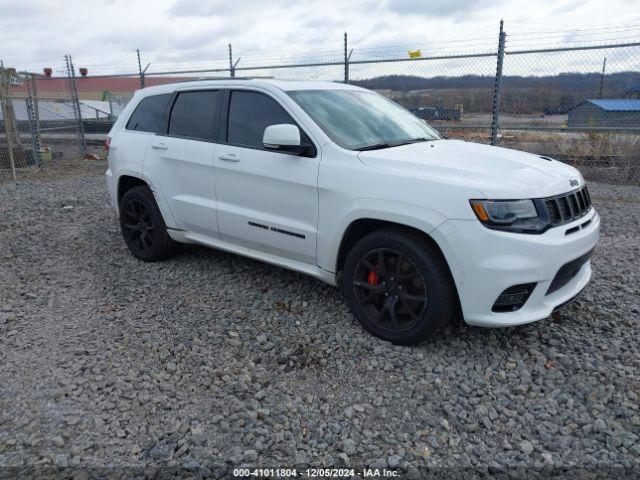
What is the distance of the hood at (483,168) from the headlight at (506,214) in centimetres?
5

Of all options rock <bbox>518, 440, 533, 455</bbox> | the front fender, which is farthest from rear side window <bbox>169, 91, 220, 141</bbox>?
rock <bbox>518, 440, 533, 455</bbox>

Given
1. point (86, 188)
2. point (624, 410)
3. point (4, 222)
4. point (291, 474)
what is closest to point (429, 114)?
point (86, 188)

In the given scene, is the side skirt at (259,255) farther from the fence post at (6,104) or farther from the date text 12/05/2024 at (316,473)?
the fence post at (6,104)

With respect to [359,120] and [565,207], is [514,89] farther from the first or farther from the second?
[565,207]

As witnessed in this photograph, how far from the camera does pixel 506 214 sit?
3.00 m

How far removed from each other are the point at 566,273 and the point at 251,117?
8.60 ft

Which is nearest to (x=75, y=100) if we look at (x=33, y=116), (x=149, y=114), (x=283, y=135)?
(x=33, y=116)

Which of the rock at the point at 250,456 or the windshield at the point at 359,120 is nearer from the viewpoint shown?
the rock at the point at 250,456

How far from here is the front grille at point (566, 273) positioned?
10.5ft

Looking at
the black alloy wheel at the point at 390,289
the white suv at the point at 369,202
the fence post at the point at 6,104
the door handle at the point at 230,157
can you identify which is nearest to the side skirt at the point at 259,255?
the white suv at the point at 369,202

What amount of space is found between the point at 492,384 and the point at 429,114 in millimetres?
8114

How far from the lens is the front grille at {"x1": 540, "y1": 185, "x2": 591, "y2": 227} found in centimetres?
313

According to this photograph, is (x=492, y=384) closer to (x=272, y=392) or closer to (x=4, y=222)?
(x=272, y=392)

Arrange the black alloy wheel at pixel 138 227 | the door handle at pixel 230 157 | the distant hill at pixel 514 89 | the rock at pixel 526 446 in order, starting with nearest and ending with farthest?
the rock at pixel 526 446 < the door handle at pixel 230 157 < the black alloy wheel at pixel 138 227 < the distant hill at pixel 514 89
